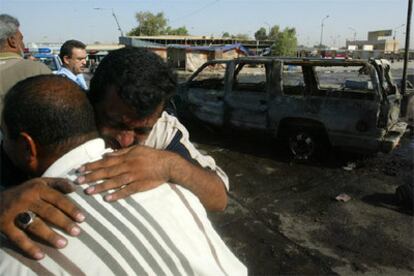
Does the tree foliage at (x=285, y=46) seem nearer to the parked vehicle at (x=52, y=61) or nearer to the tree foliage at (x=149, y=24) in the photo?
the tree foliage at (x=149, y=24)

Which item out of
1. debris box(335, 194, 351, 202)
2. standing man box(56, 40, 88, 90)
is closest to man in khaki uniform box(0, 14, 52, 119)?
standing man box(56, 40, 88, 90)

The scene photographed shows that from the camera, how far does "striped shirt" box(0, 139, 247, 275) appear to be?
978mm

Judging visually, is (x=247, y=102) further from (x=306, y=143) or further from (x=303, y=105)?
(x=306, y=143)

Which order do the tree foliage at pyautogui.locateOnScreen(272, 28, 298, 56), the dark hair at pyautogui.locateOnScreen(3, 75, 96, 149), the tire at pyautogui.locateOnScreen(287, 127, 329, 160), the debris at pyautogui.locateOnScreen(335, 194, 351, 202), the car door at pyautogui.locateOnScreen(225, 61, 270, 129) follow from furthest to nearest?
the tree foliage at pyautogui.locateOnScreen(272, 28, 298, 56) < the car door at pyautogui.locateOnScreen(225, 61, 270, 129) < the tire at pyautogui.locateOnScreen(287, 127, 329, 160) < the debris at pyautogui.locateOnScreen(335, 194, 351, 202) < the dark hair at pyautogui.locateOnScreen(3, 75, 96, 149)

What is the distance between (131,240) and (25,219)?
28 cm

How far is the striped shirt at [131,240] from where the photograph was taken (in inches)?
38.5

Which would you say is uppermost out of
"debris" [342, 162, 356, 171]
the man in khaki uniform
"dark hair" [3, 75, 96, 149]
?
the man in khaki uniform

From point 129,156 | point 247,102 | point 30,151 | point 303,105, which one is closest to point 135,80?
point 129,156

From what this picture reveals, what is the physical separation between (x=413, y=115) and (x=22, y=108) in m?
7.91

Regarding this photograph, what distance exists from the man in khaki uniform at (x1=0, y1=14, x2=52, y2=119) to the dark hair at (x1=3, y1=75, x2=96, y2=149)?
1.73 metres

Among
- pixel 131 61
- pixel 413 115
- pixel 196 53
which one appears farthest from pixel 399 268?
pixel 196 53

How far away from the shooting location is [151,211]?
110 centimetres

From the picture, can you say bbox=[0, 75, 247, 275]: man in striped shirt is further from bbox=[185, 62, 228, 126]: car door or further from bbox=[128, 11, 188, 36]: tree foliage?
bbox=[128, 11, 188, 36]: tree foliage

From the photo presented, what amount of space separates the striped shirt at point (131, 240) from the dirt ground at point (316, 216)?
2.72 meters
